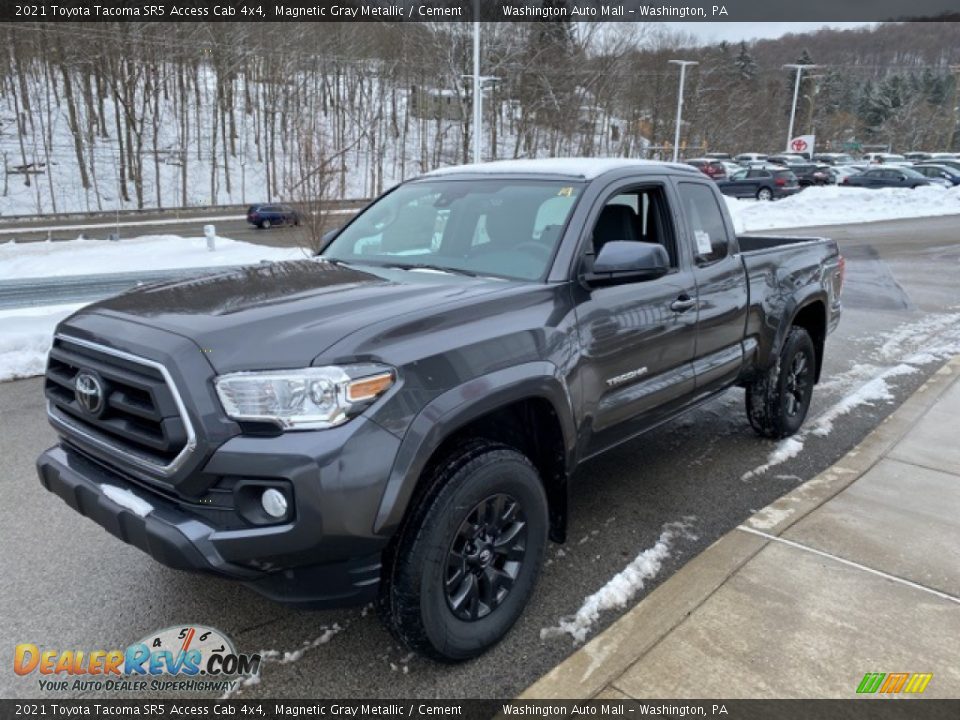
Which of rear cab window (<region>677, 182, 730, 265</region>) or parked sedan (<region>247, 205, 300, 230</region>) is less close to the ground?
rear cab window (<region>677, 182, 730, 265</region>)

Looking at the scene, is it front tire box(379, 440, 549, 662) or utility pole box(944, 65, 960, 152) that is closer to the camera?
front tire box(379, 440, 549, 662)

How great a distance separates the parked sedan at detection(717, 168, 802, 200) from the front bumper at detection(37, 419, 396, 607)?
106ft

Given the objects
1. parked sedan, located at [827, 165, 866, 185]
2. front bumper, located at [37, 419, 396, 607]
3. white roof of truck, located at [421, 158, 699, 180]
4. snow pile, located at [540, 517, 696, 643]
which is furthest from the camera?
parked sedan, located at [827, 165, 866, 185]

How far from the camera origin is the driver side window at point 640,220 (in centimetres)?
388

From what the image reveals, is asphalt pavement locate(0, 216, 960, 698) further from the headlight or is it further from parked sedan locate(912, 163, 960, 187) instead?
parked sedan locate(912, 163, 960, 187)

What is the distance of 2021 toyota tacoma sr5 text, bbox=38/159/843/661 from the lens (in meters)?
2.26

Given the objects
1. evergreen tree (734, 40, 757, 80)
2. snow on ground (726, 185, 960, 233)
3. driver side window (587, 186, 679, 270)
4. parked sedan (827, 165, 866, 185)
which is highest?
evergreen tree (734, 40, 757, 80)

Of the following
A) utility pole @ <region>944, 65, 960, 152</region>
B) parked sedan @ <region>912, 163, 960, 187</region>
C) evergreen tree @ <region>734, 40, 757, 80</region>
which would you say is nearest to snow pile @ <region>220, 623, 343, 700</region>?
parked sedan @ <region>912, 163, 960, 187</region>

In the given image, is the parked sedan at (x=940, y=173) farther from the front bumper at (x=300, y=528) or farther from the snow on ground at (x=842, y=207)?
the front bumper at (x=300, y=528)

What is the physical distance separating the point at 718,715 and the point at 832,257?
14.0 ft

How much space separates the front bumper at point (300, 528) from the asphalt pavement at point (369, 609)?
21.5 inches

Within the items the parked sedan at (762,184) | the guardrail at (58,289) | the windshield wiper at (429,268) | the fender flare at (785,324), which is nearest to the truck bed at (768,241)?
the fender flare at (785,324)

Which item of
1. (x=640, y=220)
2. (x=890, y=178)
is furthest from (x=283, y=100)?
(x=640, y=220)

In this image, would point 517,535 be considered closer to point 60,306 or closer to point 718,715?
point 718,715
